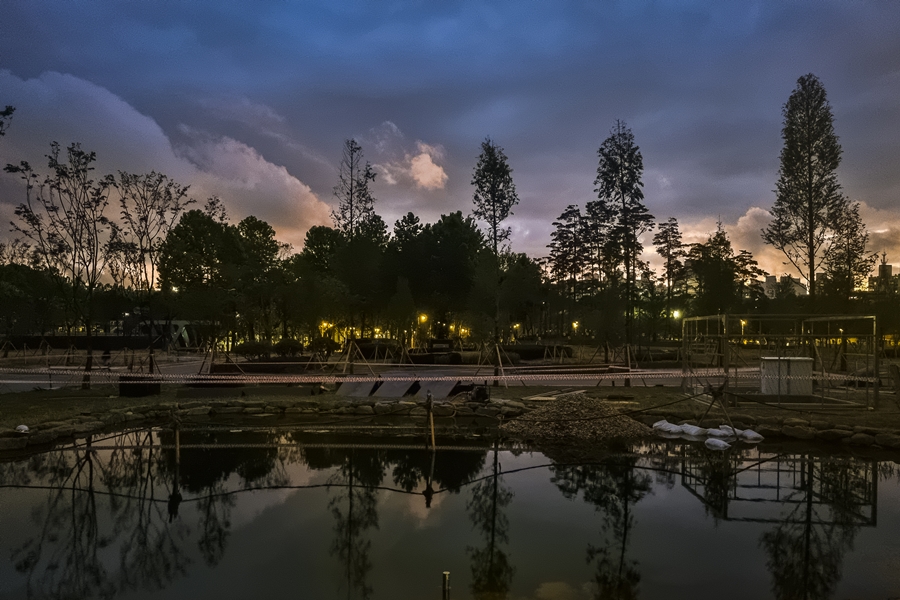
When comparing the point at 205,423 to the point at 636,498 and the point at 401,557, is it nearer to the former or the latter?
the point at 401,557

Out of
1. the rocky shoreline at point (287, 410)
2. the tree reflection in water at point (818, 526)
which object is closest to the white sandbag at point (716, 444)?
the tree reflection in water at point (818, 526)

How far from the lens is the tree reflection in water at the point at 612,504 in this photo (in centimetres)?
680

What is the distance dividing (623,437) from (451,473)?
5285mm

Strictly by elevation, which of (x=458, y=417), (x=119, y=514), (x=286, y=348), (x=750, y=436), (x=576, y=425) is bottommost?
(x=119, y=514)

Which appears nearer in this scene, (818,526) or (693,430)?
(818,526)

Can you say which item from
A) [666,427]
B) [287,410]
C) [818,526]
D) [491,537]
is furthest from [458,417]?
[818,526]

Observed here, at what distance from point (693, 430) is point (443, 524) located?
8.83 metres

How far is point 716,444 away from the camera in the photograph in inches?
541

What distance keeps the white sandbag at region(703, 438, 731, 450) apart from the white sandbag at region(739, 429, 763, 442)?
29.3 inches

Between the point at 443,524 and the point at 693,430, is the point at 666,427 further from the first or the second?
the point at 443,524

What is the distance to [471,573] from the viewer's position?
276 inches

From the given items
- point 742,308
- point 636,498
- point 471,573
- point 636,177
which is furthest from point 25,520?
point 742,308

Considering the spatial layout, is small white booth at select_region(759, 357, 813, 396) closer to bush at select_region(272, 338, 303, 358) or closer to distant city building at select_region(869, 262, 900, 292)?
bush at select_region(272, 338, 303, 358)

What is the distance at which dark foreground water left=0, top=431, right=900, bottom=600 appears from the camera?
6.79 metres
